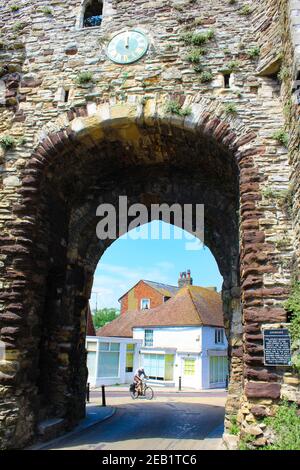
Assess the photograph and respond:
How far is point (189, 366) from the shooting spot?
23.1 m

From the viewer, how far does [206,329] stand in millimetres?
23125

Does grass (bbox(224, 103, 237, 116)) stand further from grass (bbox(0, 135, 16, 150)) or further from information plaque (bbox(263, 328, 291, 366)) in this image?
grass (bbox(0, 135, 16, 150))

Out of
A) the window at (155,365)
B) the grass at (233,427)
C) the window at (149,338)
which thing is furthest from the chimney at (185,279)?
the grass at (233,427)

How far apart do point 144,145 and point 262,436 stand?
5233mm

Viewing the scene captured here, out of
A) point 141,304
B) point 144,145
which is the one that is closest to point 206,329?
point 141,304

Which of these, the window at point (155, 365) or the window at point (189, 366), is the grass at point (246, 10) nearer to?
the window at point (189, 366)

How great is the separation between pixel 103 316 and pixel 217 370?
39931mm

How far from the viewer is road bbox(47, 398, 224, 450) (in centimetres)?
640

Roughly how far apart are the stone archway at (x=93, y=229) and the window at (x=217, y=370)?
15644 millimetres

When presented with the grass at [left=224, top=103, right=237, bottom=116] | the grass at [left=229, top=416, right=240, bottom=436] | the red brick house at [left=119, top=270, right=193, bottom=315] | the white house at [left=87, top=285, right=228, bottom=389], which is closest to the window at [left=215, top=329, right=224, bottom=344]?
the white house at [left=87, top=285, right=228, bottom=389]

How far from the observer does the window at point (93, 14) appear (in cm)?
791

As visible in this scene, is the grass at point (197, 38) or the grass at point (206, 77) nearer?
the grass at point (206, 77)

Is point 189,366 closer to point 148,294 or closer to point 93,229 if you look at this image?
point 148,294
